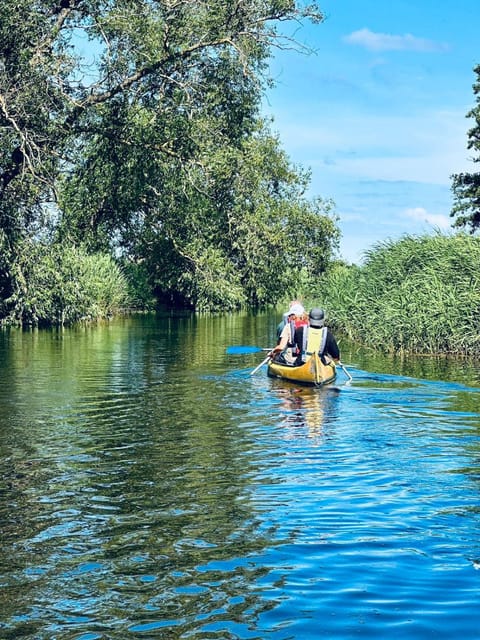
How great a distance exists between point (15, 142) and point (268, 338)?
10.8m

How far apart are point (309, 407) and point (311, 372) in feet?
8.18

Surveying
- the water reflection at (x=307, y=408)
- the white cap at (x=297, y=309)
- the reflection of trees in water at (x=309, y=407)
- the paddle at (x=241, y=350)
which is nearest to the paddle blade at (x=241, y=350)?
the paddle at (x=241, y=350)

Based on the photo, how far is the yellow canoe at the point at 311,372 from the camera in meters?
19.4

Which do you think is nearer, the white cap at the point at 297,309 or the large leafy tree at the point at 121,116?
the white cap at the point at 297,309

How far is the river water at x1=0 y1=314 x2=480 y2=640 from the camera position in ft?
21.8

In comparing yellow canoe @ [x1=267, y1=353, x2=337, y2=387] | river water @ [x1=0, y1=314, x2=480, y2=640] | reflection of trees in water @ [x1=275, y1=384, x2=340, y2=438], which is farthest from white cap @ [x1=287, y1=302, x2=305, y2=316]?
river water @ [x1=0, y1=314, x2=480, y2=640]

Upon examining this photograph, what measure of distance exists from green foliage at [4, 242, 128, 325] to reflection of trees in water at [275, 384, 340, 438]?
1698 centimetres

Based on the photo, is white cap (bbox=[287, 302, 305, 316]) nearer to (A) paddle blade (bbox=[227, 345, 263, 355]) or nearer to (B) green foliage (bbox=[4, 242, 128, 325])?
(A) paddle blade (bbox=[227, 345, 263, 355])

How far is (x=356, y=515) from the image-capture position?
29.6 feet

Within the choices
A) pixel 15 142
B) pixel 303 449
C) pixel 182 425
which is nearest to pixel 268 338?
pixel 15 142

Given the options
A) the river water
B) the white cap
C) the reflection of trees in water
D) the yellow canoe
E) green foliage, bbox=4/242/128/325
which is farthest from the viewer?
green foliage, bbox=4/242/128/325

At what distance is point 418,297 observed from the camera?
90.0ft

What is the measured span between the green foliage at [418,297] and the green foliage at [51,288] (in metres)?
9.90

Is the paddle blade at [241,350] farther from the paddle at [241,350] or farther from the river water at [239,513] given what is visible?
the river water at [239,513]
